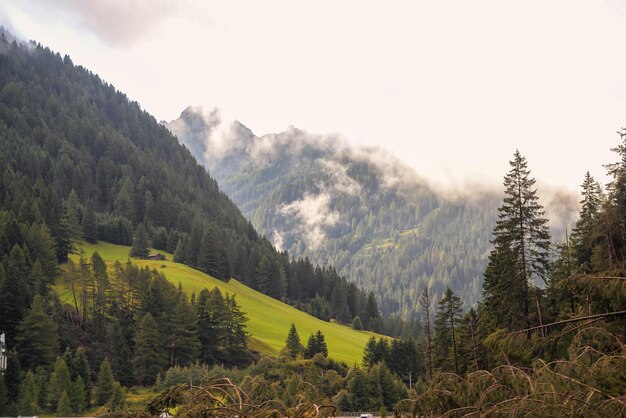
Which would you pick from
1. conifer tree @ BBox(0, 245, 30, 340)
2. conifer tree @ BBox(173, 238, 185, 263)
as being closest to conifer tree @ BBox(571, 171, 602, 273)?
conifer tree @ BBox(0, 245, 30, 340)

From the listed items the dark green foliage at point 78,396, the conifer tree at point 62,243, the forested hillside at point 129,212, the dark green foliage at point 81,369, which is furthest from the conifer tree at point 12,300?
the forested hillside at point 129,212

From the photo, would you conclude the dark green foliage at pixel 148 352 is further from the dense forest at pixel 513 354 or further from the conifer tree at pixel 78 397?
the conifer tree at pixel 78 397

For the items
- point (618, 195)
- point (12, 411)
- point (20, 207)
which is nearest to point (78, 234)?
point (20, 207)

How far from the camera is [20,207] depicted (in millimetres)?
109750

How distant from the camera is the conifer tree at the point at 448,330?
1889 inches

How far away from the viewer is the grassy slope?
96.0m

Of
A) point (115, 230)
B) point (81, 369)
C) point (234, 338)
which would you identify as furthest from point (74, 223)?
point (81, 369)

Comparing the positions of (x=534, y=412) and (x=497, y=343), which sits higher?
(x=497, y=343)

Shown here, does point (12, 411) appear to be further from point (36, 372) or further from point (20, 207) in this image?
point (20, 207)

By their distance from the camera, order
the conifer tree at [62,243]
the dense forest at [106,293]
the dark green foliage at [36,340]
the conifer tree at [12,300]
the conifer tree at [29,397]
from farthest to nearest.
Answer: the conifer tree at [62,243] → the conifer tree at [12,300] → the dark green foliage at [36,340] → the dense forest at [106,293] → the conifer tree at [29,397]

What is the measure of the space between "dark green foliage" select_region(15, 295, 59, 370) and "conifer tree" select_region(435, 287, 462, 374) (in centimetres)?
4405

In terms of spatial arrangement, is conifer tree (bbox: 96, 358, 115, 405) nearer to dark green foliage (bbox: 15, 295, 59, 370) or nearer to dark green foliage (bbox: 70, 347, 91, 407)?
dark green foliage (bbox: 70, 347, 91, 407)

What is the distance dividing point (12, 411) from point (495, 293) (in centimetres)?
4559

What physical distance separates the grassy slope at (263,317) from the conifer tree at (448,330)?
36.6 m
